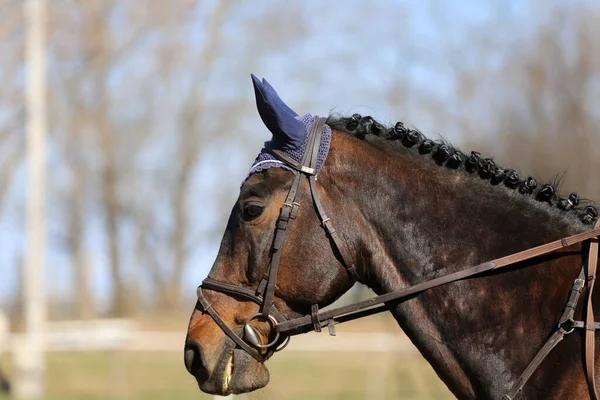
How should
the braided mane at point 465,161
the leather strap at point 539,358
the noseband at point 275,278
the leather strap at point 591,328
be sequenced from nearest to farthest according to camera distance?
the leather strap at point 591,328 → the leather strap at point 539,358 → the noseband at point 275,278 → the braided mane at point 465,161

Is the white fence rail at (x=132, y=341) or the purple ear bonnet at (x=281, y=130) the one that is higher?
the purple ear bonnet at (x=281, y=130)

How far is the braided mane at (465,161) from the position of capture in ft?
13.8

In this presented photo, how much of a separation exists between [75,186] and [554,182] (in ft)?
114

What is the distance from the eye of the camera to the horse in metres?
3.98

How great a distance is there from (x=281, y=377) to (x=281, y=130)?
1835 cm

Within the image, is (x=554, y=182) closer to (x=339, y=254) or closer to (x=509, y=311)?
(x=509, y=311)

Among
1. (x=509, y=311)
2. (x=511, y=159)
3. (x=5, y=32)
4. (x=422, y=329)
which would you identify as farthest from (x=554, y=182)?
(x=5, y=32)

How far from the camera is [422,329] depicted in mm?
4078

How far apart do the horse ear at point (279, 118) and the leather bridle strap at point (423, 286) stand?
2.71ft

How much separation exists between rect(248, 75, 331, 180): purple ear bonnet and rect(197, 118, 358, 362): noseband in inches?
1.4

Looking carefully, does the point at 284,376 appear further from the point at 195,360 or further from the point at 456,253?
the point at 456,253

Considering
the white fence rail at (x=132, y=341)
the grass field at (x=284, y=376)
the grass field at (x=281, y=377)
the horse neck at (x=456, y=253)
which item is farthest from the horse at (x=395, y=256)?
the white fence rail at (x=132, y=341)

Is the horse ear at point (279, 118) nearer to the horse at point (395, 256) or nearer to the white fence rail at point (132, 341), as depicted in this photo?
the horse at point (395, 256)

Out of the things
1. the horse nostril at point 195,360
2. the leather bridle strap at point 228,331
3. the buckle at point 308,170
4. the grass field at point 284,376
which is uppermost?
the buckle at point 308,170
